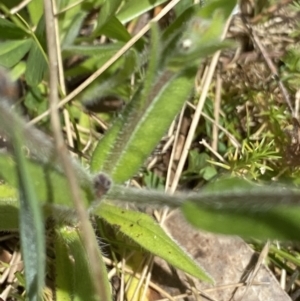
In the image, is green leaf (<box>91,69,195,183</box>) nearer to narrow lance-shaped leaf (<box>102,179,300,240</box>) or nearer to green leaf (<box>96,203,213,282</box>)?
green leaf (<box>96,203,213,282</box>)

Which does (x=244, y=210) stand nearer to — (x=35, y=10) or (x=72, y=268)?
(x=72, y=268)

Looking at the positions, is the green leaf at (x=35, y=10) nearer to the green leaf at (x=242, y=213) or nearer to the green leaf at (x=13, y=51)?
the green leaf at (x=13, y=51)

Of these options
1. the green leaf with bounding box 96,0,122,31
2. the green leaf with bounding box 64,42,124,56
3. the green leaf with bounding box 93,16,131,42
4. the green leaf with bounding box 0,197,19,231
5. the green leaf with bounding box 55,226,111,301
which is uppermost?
the green leaf with bounding box 96,0,122,31

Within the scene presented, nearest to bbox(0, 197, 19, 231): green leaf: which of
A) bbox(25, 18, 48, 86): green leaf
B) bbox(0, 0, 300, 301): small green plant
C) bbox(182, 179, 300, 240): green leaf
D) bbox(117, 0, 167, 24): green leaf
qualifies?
bbox(0, 0, 300, 301): small green plant

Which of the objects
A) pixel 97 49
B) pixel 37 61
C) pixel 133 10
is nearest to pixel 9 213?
pixel 37 61

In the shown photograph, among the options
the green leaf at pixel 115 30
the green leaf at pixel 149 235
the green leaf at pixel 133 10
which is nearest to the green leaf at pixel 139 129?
the green leaf at pixel 149 235

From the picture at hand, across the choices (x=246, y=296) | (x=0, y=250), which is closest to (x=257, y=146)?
(x=246, y=296)
